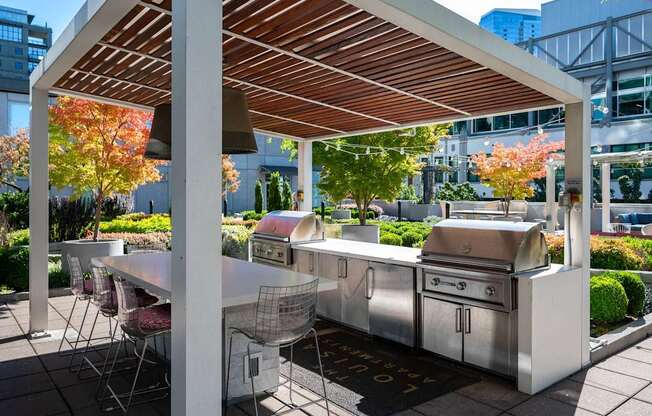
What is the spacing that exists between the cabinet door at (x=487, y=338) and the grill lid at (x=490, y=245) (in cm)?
45

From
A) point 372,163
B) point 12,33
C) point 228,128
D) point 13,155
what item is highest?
point 12,33

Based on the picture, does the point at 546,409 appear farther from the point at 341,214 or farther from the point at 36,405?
the point at 341,214

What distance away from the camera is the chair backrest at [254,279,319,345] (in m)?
3.37

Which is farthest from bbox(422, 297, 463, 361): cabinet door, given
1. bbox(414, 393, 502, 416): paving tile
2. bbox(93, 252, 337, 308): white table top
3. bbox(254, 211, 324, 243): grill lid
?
bbox(254, 211, 324, 243): grill lid

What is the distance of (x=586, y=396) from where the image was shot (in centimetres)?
409

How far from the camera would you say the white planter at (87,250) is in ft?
28.0

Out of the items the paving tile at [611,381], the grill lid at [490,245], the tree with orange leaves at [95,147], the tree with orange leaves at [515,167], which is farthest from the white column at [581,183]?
the tree with orange leaves at [515,167]

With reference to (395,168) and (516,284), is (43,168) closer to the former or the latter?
(516,284)

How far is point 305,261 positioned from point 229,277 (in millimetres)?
2461

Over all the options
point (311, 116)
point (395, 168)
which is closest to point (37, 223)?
point (311, 116)

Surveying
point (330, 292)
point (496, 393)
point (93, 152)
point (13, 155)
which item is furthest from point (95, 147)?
point (496, 393)

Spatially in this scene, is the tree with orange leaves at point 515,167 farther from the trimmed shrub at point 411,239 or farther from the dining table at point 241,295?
the dining table at point 241,295

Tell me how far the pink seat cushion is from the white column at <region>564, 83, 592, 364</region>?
3.84m

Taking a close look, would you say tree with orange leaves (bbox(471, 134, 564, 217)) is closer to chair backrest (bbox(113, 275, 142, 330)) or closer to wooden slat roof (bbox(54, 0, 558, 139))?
wooden slat roof (bbox(54, 0, 558, 139))
